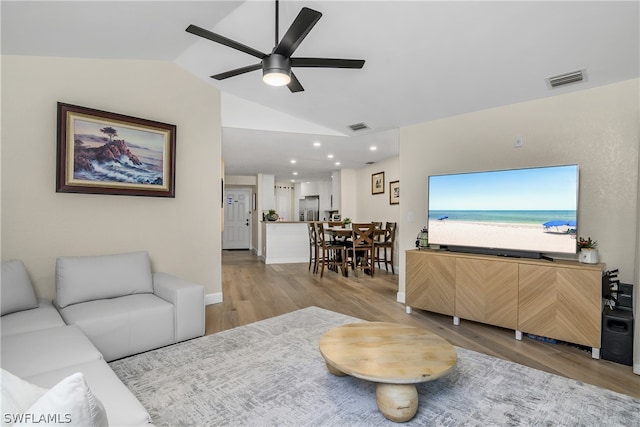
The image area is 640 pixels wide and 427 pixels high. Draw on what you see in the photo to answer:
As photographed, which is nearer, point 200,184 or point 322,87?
point 322,87

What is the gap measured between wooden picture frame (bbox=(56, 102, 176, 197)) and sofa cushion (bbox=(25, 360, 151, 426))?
1930 millimetres

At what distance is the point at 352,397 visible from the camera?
1962 mm

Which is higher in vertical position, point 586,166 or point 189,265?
point 586,166

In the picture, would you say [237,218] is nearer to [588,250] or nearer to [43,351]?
[43,351]

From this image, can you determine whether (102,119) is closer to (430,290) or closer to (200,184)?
(200,184)

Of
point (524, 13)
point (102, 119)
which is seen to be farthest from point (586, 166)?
point (102, 119)

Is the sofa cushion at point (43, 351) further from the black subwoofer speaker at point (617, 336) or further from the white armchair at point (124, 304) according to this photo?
the black subwoofer speaker at point (617, 336)

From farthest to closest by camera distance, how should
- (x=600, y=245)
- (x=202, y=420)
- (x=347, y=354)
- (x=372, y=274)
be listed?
1. (x=372, y=274)
2. (x=600, y=245)
3. (x=347, y=354)
4. (x=202, y=420)

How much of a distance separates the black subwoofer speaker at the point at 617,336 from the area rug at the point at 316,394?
630 mm

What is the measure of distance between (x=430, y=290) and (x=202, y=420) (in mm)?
2598

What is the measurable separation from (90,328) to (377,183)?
5.88 meters

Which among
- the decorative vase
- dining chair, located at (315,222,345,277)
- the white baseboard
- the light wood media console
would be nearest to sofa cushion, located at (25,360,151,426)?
the white baseboard

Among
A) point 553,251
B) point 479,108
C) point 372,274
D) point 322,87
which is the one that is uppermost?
point 322,87

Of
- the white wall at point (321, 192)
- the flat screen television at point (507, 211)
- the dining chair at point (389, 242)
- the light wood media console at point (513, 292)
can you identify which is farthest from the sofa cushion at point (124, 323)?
the white wall at point (321, 192)
